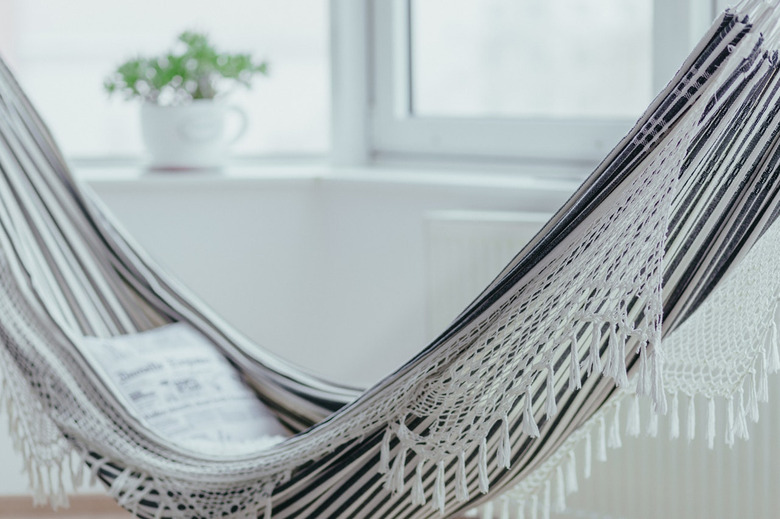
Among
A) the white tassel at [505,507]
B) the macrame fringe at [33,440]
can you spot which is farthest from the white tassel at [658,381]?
the macrame fringe at [33,440]

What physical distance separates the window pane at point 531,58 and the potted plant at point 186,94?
0.38m

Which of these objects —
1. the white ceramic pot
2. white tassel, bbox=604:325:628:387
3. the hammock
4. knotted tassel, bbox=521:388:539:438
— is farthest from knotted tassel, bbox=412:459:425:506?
the white ceramic pot

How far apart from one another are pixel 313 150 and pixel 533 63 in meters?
0.59

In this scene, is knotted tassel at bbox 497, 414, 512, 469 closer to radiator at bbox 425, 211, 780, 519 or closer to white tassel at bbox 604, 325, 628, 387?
white tassel at bbox 604, 325, 628, 387

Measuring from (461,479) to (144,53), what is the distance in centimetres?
158

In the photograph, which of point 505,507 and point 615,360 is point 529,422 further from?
point 505,507

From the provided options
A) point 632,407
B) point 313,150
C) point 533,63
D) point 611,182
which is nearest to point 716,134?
point 611,182

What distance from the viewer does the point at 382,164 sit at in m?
2.30

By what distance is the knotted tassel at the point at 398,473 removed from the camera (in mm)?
1169

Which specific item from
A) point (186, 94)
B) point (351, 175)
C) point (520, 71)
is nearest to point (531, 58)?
point (520, 71)

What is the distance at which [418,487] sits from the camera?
1165 millimetres

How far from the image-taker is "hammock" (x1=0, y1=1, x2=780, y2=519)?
1.00 meters

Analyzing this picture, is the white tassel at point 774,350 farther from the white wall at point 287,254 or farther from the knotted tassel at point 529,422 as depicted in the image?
the white wall at point 287,254

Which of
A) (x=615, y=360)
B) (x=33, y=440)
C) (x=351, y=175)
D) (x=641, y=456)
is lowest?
(x=641, y=456)
